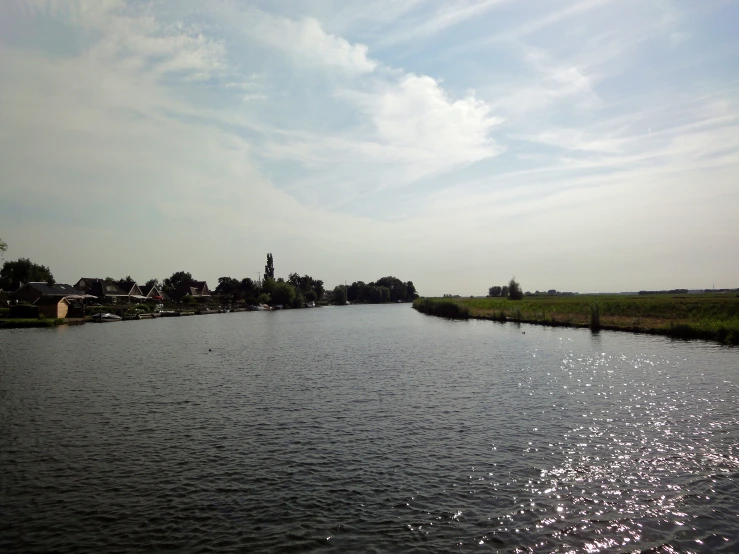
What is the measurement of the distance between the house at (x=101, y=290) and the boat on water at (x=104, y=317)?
35915 mm

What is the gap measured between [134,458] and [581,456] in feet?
44.9

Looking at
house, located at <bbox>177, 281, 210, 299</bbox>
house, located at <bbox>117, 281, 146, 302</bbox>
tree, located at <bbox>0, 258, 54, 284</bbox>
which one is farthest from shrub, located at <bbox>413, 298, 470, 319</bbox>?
tree, located at <bbox>0, 258, 54, 284</bbox>

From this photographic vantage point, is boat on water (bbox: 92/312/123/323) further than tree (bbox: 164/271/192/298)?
No

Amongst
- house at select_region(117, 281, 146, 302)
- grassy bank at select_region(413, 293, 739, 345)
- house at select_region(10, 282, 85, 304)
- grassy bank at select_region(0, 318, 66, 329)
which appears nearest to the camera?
grassy bank at select_region(413, 293, 739, 345)

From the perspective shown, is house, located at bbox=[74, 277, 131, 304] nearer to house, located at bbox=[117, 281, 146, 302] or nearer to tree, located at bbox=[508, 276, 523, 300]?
house, located at bbox=[117, 281, 146, 302]

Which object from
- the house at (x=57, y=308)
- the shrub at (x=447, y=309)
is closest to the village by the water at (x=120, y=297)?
the house at (x=57, y=308)

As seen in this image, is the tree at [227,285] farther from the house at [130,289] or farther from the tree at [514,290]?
the tree at [514,290]

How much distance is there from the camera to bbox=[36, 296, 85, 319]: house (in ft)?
263

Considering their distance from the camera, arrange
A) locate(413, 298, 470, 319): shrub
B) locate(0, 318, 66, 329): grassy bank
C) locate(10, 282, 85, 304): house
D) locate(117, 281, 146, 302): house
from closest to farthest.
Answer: locate(0, 318, 66, 329): grassy bank
locate(413, 298, 470, 319): shrub
locate(10, 282, 85, 304): house
locate(117, 281, 146, 302): house

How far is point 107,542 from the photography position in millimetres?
10414

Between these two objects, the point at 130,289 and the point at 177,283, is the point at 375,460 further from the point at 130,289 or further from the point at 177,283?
the point at 177,283

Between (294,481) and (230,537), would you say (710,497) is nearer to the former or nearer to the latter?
(294,481)

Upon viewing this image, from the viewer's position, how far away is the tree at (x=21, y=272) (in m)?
138

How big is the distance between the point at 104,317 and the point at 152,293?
2621 inches
